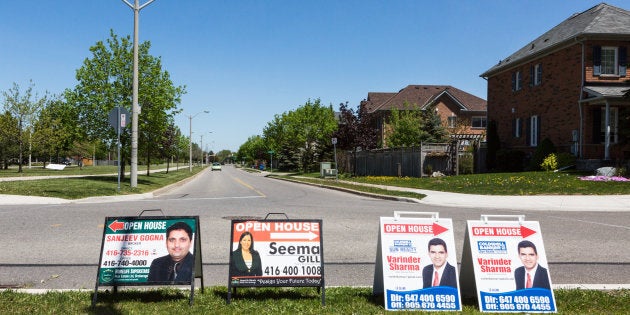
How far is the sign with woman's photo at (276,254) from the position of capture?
5121 millimetres

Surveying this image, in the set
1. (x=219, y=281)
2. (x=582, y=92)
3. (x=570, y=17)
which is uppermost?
(x=570, y=17)

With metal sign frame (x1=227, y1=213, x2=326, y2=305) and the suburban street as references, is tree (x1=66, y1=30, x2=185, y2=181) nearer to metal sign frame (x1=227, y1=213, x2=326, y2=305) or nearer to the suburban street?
the suburban street

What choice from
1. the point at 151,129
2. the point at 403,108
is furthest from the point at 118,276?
the point at 403,108

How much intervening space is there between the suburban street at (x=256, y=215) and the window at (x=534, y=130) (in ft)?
54.2

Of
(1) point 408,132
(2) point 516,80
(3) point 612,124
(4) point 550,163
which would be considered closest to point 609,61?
(3) point 612,124

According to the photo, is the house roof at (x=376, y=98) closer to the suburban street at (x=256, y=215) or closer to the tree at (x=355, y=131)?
the tree at (x=355, y=131)

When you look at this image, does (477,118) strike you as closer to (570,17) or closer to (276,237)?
(570,17)

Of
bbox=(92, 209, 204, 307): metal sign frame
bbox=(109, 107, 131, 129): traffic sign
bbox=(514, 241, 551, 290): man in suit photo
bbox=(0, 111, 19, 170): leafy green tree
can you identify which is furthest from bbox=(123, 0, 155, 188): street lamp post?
bbox=(0, 111, 19, 170): leafy green tree

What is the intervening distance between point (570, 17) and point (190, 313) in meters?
35.0

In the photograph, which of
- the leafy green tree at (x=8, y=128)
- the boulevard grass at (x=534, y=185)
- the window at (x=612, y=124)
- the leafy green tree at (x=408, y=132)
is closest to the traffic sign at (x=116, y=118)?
the boulevard grass at (x=534, y=185)

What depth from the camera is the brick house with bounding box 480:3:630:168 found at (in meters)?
25.3

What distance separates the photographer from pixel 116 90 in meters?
27.0

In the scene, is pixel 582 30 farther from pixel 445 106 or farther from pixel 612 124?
pixel 445 106

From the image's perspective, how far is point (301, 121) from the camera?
202ft
